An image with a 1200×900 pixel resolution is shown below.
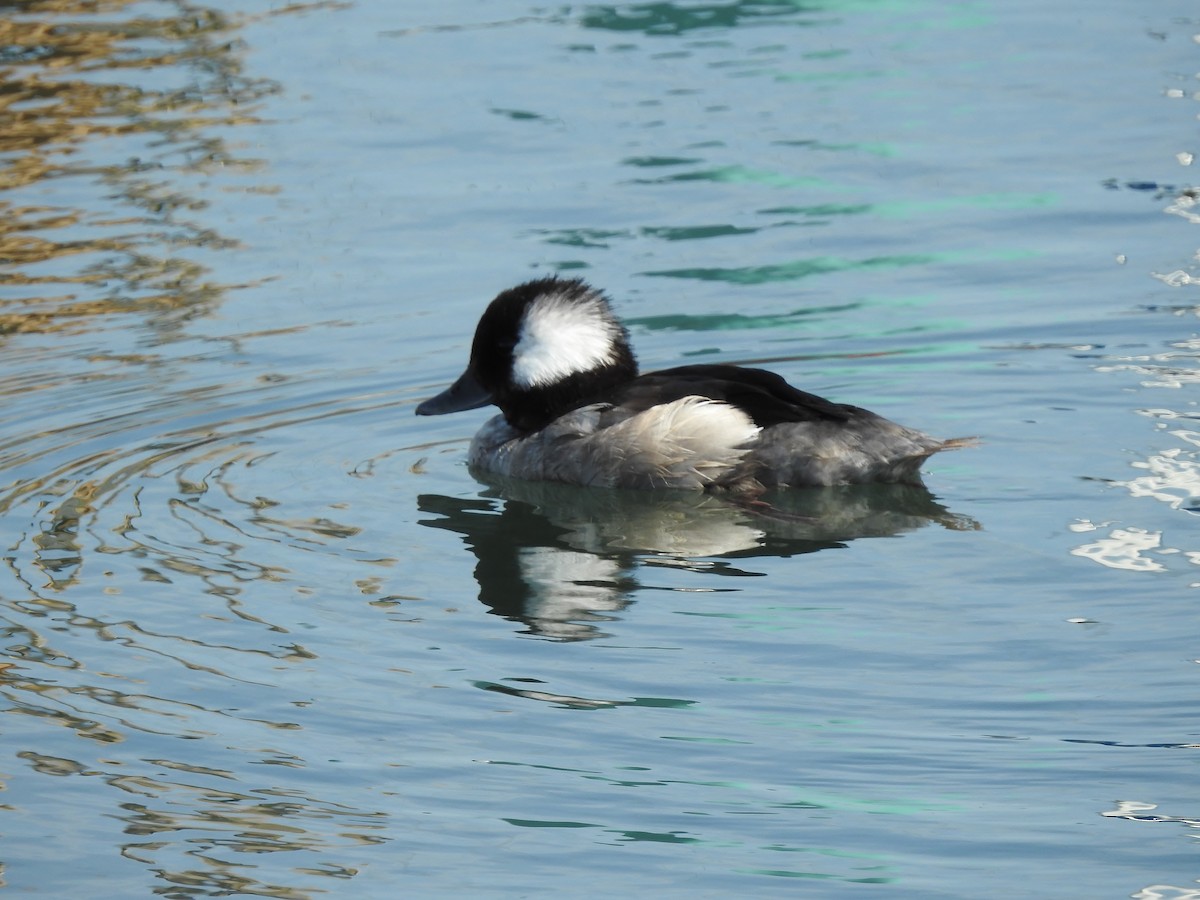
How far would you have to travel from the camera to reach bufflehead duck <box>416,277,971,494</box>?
28.8ft

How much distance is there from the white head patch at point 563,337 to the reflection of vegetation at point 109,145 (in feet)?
11.9

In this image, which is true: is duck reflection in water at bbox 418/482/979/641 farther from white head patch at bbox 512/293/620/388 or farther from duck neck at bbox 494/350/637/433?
white head patch at bbox 512/293/620/388

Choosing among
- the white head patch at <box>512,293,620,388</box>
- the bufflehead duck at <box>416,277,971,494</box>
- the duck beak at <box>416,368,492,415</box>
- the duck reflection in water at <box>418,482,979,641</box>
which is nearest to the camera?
the duck reflection in water at <box>418,482,979,641</box>

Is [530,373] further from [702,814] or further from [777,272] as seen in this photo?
[702,814]

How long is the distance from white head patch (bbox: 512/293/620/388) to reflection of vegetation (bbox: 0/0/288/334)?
11.9ft

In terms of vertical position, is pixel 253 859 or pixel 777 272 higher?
pixel 777 272

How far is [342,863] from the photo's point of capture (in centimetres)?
579

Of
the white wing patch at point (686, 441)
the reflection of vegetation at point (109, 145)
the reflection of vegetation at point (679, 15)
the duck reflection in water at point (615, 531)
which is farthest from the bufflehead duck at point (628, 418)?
the reflection of vegetation at point (679, 15)

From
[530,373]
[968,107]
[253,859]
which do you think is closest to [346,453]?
[530,373]

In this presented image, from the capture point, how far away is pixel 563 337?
31.3 feet

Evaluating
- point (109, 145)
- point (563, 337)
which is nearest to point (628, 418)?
point (563, 337)

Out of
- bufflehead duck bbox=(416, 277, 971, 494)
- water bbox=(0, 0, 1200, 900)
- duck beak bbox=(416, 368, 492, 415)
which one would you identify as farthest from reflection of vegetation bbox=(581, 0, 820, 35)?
bufflehead duck bbox=(416, 277, 971, 494)

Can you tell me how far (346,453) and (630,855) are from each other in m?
4.50

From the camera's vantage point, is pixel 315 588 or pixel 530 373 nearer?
pixel 315 588
